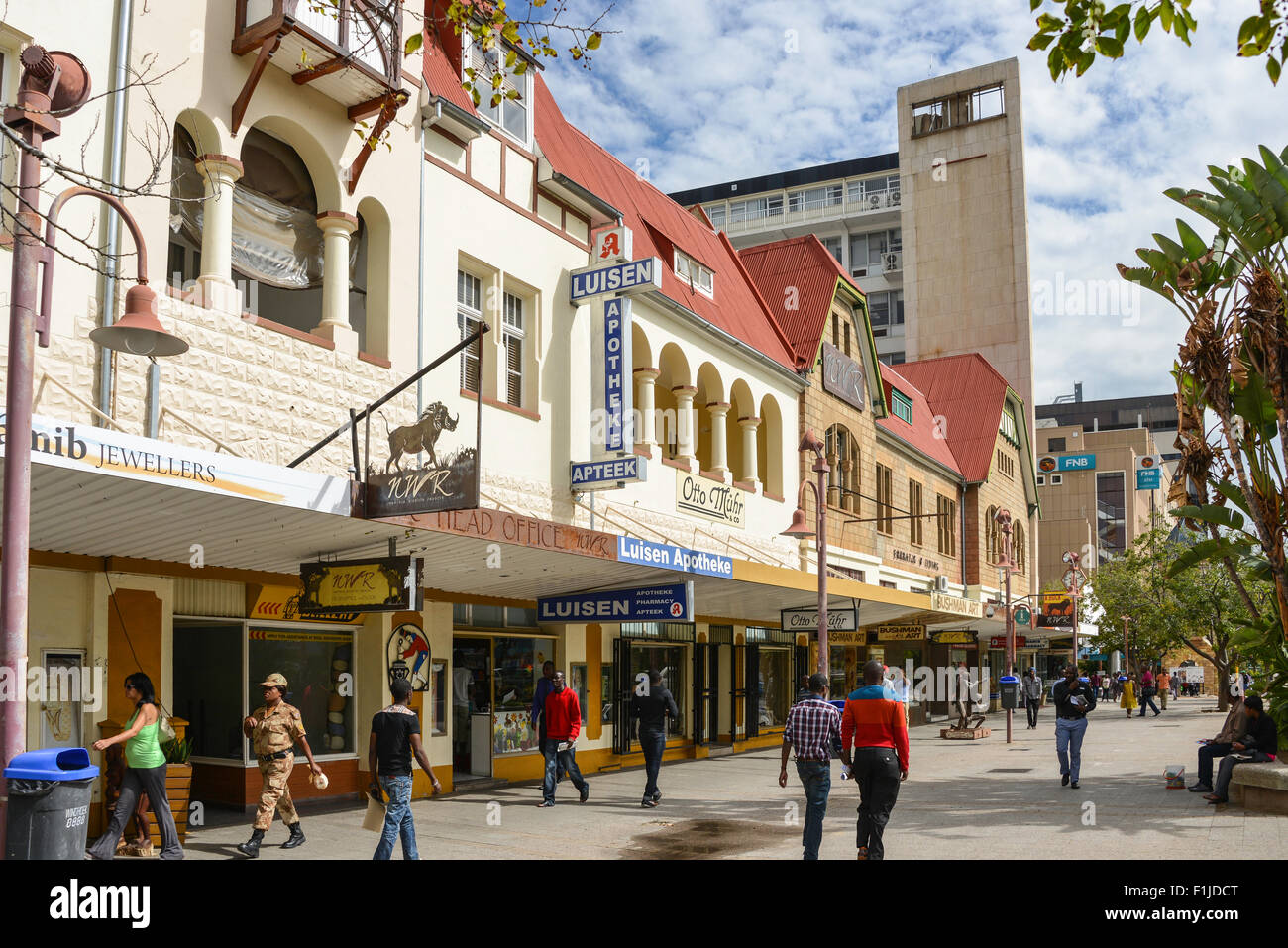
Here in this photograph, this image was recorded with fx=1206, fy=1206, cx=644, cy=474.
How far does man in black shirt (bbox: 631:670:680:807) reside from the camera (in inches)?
588

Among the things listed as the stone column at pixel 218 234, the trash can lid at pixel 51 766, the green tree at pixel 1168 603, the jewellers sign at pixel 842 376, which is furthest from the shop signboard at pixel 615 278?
the green tree at pixel 1168 603

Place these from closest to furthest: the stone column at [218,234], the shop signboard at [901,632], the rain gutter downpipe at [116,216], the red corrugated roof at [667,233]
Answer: the rain gutter downpipe at [116,216], the stone column at [218,234], the red corrugated roof at [667,233], the shop signboard at [901,632]

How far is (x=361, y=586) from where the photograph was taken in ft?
38.8

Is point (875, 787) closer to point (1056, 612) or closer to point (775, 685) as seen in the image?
point (775, 685)

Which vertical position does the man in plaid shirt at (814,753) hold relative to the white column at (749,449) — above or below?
below

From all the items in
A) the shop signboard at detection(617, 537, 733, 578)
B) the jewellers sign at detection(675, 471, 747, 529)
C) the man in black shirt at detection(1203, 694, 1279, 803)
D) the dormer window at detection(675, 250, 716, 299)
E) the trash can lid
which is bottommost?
the man in black shirt at detection(1203, 694, 1279, 803)

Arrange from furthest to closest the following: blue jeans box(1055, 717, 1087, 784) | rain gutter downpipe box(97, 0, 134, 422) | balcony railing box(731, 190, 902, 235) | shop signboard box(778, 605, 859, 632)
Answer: balcony railing box(731, 190, 902, 235) → shop signboard box(778, 605, 859, 632) → blue jeans box(1055, 717, 1087, 784) → rain gutter downpipe box(97, 0, 134, 422)

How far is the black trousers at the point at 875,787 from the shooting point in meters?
10.0

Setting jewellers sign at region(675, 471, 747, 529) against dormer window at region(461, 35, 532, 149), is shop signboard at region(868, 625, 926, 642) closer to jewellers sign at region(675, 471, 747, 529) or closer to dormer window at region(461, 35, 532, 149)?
jewellers sign at region(675, 471, 747, 529)

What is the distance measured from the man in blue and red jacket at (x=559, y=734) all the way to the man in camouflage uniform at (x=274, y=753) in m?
4.00

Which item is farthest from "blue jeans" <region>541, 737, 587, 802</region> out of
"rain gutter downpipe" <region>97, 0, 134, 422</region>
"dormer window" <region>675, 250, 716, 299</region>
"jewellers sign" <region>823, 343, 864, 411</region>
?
"jewellers sign" <region>823, 343, 864, 411</region>

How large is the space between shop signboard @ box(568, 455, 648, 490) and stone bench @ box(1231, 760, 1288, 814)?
8523 mm

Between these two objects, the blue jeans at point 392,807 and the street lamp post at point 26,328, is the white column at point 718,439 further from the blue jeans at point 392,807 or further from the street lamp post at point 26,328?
the street lamp post at point 26,328
